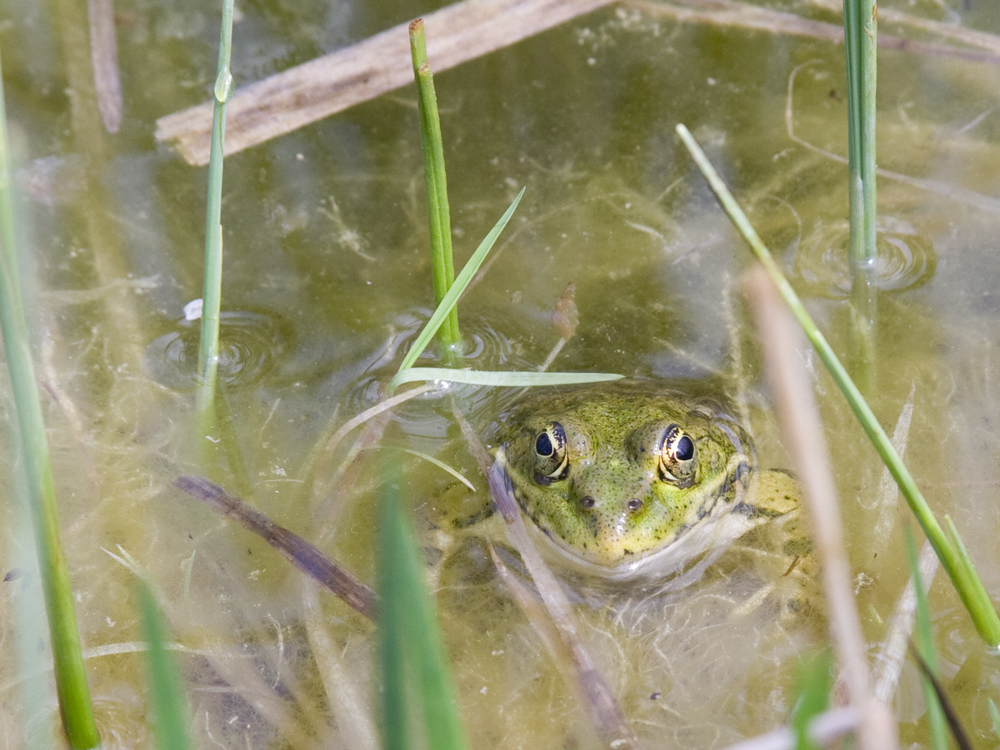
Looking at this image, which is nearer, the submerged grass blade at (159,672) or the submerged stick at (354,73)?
the submerged grass blade at (159,672)

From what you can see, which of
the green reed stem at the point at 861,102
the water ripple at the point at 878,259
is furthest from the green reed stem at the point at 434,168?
the water ripple at the point at 878,259

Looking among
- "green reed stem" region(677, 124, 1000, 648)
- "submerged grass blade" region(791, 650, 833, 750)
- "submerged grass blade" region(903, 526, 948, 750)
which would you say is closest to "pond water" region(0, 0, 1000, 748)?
"green reed stem" region(677, 124, 1000, 648)

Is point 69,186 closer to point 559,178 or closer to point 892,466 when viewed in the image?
point 559,178

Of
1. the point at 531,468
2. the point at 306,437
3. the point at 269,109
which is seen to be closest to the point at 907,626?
the point at 531,468

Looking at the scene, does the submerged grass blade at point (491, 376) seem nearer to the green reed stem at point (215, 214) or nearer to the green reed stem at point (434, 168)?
the green reed stem at point (434, 168)

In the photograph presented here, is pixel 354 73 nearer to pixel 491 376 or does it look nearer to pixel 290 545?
pixel 491 376

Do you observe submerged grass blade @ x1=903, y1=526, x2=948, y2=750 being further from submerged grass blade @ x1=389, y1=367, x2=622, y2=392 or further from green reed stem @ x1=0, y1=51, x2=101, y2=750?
green reed stem @ x1=0, y1=51, x2=101, y2=750
